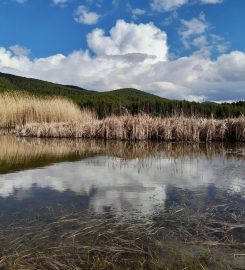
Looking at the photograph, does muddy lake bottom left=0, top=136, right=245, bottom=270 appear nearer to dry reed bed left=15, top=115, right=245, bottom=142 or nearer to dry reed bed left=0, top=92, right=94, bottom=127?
dry reed bed left=15, top=115, right=245, bottom=142

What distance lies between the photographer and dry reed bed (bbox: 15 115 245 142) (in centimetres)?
1268

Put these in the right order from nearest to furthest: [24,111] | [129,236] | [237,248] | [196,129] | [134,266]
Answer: [134,266]
[237,248]
[129,236]
[196,129]
[24,111]

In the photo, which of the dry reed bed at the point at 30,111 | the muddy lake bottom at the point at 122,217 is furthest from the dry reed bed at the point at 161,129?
the muddy lake bottom at the point at 122,217

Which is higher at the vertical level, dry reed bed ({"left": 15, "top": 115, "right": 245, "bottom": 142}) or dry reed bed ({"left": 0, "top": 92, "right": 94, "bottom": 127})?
dry reed bed ({"left": 0, "top": 92, "right": 94, "bottom": 127})

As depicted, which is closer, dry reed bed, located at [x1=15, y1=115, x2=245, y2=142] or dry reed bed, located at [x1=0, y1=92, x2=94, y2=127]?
dry reed bed, located at [x1=15, y1=115, x2=245, y2=142]

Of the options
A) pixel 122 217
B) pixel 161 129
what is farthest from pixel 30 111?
pixel 122 217

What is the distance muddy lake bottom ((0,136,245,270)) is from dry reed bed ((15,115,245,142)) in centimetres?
587

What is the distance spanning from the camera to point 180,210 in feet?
13.1

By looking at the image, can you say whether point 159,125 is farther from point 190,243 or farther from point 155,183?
point 190,243

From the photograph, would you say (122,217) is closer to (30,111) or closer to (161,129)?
(161,129)

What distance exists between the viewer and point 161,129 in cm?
1326

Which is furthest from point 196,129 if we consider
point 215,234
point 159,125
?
Answer: point 215,234

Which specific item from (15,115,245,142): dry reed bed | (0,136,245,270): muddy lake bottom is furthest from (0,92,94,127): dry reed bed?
(0,136,245,270): muddy lake bottom

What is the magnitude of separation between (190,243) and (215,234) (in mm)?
329
